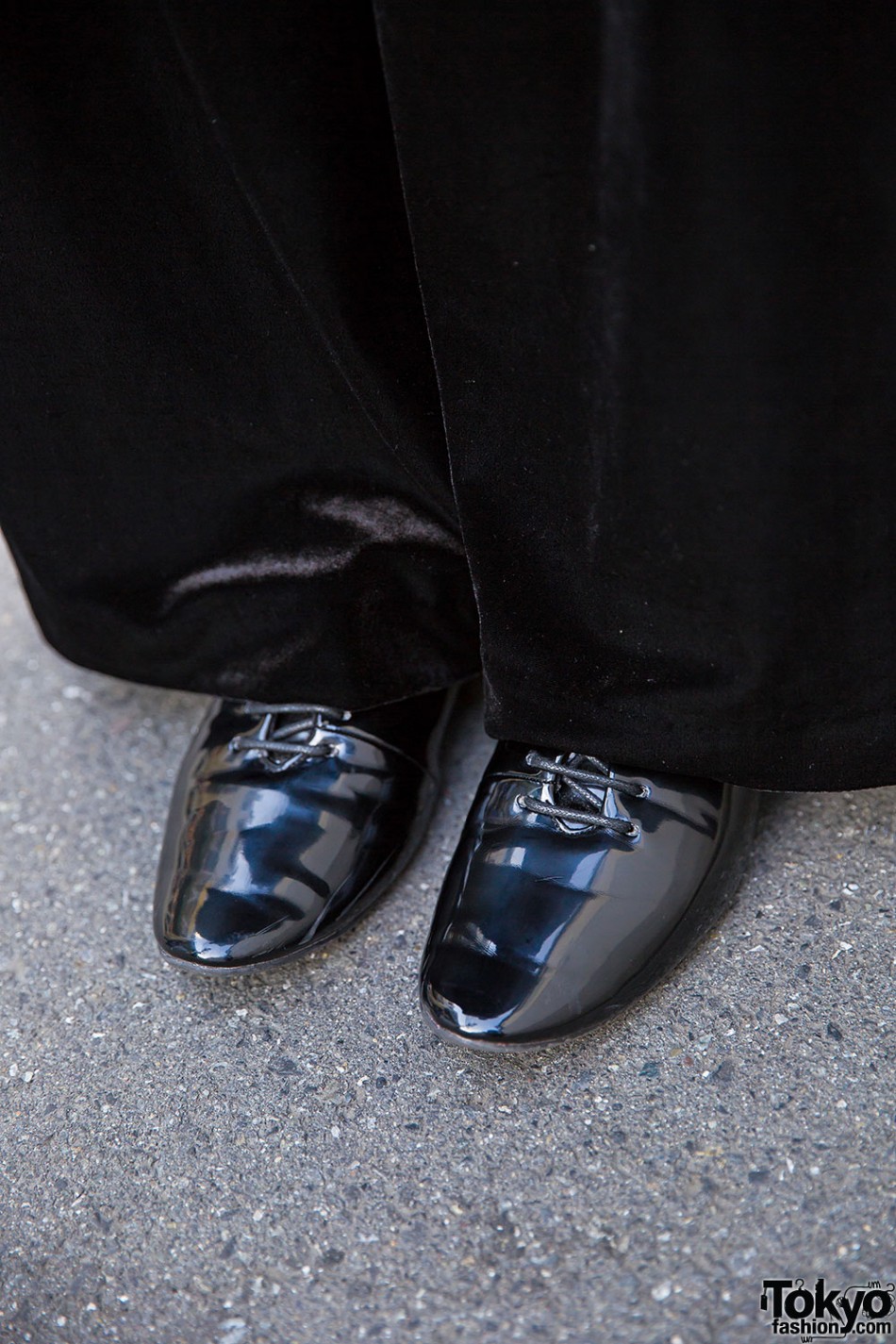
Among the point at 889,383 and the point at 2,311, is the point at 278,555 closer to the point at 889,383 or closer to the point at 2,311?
the point at 2,311

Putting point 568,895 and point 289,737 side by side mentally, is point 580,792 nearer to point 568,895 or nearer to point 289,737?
point 568,895

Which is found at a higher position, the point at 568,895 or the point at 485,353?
the point at 485,353

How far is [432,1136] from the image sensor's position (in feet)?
2.41

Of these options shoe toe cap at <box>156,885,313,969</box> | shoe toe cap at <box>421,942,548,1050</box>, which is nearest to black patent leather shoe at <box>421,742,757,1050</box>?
shoe toe cap at <box>421,942,548,1050</box>

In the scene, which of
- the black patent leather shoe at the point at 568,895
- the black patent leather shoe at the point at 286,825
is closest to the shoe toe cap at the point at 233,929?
the black patent leather shoe at the point at 286,825

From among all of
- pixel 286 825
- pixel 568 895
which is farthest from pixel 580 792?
pixel 286 825

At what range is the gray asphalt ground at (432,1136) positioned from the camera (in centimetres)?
65

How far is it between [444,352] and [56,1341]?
0.68m

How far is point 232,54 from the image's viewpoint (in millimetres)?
617

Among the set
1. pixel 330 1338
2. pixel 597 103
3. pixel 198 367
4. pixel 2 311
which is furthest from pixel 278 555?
pixel 330 1338

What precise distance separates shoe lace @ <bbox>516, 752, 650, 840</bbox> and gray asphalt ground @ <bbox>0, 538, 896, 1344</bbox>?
137mm

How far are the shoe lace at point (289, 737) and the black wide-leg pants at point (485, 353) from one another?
0.02m

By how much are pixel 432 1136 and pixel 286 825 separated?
0.83 ft

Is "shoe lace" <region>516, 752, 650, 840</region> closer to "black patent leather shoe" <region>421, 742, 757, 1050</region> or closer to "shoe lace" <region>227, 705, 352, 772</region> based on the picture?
"black patent leather shoe" <region>421, 742, 757, 1050</region>
